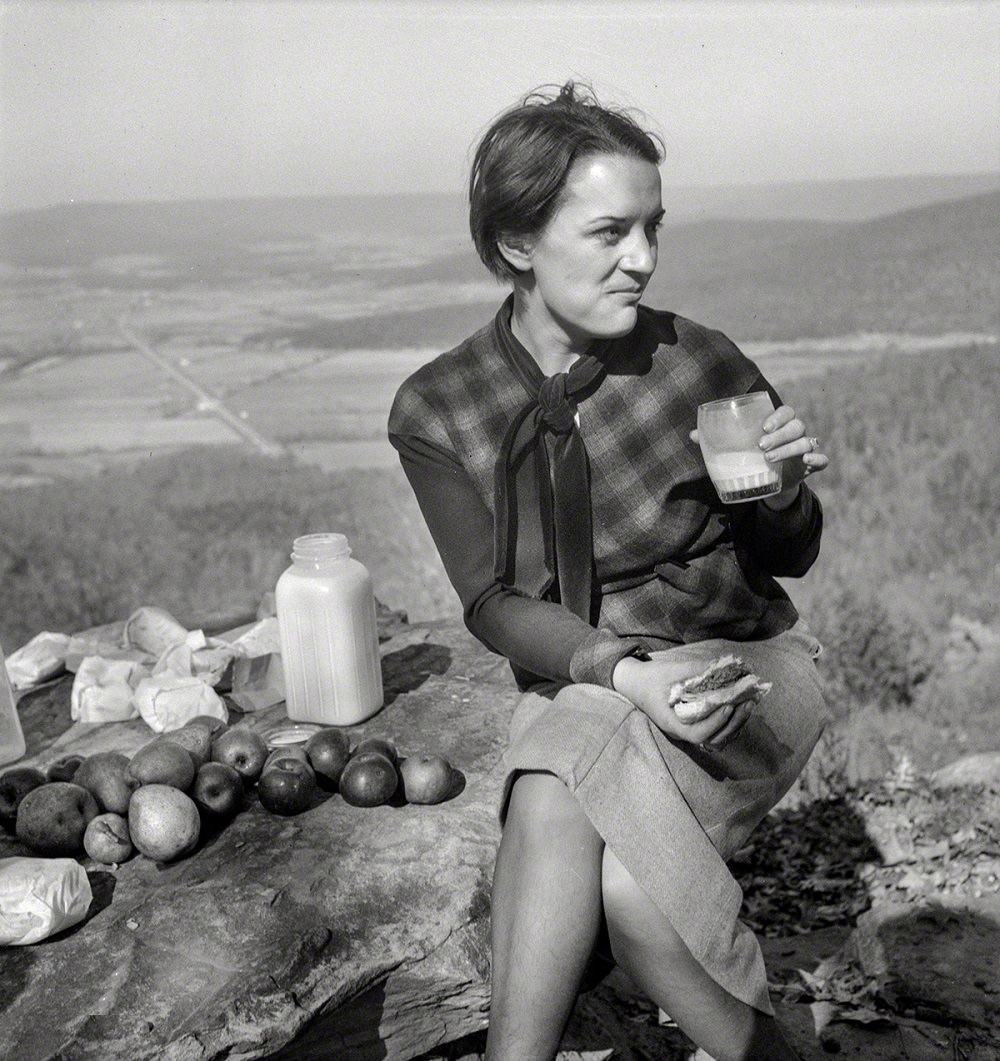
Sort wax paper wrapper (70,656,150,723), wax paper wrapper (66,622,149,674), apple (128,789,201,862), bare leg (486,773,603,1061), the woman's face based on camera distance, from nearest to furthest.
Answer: bare leg (486,773,603,1061)
the woman's face
apple (128,789,201,862)
wax paper wrapper (70,656,150,723)
wax paper wrapper (66,622,149,674)

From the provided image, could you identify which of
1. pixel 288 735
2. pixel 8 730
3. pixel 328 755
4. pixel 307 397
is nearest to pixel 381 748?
pixel 328 755

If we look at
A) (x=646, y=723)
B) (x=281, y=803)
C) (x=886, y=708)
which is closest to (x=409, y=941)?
(x=281, y=803)

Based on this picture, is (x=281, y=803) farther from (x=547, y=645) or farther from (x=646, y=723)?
(x=646, y=723)

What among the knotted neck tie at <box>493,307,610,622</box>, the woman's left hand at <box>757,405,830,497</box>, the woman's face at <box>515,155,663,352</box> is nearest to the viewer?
the woman's left hand at <box>757,405,830,497</box>

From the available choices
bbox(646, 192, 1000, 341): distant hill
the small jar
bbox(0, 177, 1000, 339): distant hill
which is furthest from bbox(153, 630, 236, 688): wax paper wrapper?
bbox(646, 192, 1000, 341): distant hill

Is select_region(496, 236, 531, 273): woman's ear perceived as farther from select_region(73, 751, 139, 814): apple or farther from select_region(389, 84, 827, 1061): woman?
select_region(73, 751, 139, 814): apple

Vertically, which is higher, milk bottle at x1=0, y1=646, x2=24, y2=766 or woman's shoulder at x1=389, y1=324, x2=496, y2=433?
woman's shoulder at x1=389, y1=324, x2=496, y2=433

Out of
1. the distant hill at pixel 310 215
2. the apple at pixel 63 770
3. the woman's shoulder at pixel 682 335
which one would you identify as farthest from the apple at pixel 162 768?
the distant hill at pixel 310 215
